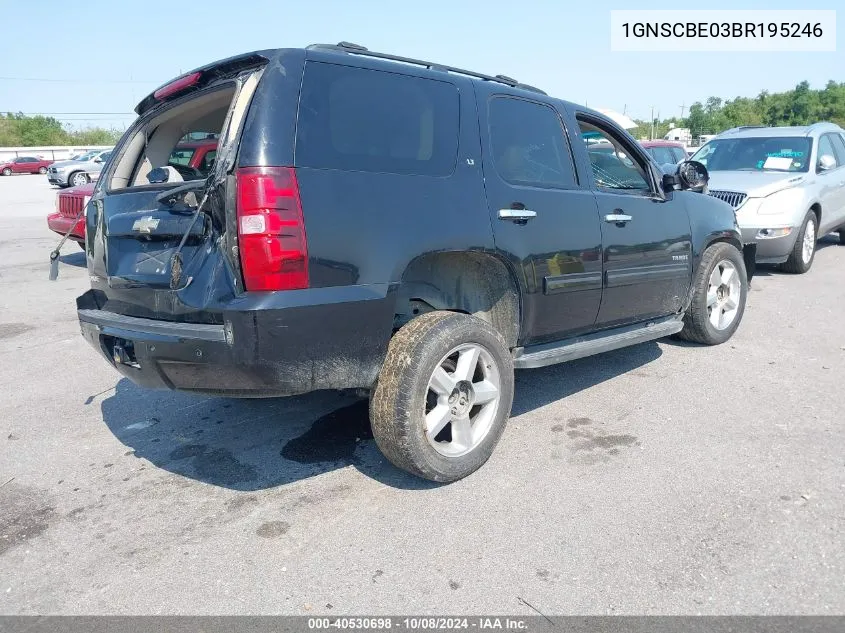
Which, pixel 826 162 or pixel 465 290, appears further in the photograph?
pixel 826 162

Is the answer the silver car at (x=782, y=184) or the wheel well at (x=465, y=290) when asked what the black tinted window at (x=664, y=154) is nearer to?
the silver car at (x=782, y=184)

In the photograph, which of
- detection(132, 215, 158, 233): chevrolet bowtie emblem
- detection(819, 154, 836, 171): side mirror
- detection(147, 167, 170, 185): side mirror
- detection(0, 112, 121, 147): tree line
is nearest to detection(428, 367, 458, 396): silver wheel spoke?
detection(132, 215, 158, 233): chevrolet bowtie emblem

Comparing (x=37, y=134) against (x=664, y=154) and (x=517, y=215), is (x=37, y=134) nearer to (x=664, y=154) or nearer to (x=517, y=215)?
(x=664, y=154)

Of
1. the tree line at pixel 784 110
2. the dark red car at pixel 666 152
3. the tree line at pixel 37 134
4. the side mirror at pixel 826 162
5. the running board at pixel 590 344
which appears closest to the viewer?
the running board at pixel 590 344

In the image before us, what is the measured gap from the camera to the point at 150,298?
311 cm

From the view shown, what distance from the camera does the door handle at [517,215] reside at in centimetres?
350

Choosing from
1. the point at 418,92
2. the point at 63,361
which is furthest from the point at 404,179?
the point at 63,361

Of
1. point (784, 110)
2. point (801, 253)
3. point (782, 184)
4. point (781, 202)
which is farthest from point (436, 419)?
point (784, 110)

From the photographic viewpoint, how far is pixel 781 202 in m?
8.32

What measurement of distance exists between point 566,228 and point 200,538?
243cm

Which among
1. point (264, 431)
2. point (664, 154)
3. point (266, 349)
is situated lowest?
point (264, 431)

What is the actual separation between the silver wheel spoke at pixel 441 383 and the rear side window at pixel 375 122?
93 centimetres

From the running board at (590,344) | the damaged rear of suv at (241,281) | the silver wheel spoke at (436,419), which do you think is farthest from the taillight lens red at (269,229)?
the running board at (590,344)

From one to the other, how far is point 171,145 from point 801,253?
7.69m
